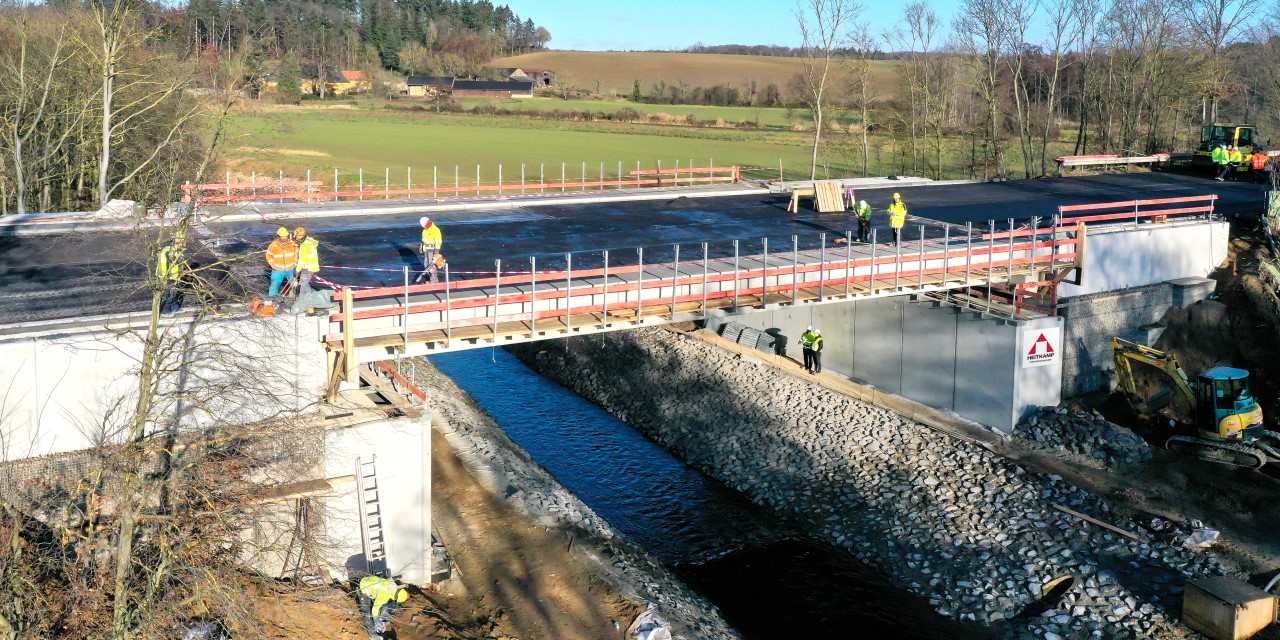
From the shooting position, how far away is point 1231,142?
46500 millimetres

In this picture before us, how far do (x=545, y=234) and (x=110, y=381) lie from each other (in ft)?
51.2

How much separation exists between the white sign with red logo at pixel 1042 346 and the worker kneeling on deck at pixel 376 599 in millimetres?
17445

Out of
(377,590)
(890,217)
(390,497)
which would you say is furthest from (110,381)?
(890,217)

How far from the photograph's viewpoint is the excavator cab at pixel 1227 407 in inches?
992

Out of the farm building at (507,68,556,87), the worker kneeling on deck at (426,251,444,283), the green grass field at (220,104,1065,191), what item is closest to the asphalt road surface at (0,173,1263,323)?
the worker kneeling on deck at (426,251,444,283)

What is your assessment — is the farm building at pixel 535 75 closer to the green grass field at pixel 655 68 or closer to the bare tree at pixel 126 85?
the green grass field at pixel 655 68

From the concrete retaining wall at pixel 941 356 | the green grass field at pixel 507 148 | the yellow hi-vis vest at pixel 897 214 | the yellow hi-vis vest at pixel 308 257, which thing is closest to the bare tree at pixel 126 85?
the yellow hi-vis vest at pixel 308 257

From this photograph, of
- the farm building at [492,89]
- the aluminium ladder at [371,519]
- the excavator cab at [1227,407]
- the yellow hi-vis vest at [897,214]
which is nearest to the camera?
the aluminium ladder at [371,519]

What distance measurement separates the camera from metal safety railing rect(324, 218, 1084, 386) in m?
20.6

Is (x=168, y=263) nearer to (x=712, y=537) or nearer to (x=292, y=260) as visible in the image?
(x=292, y=260)

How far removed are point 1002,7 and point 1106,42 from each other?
232 inches

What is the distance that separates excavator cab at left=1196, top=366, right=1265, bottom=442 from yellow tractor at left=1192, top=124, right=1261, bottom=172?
24354 millimetres

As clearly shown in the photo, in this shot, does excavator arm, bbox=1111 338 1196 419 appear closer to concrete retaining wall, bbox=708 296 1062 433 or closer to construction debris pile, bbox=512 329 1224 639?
concrete retaining wall, bbox=708 296 1062 433

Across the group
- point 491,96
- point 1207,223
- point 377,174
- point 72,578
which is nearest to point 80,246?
point 72,578
